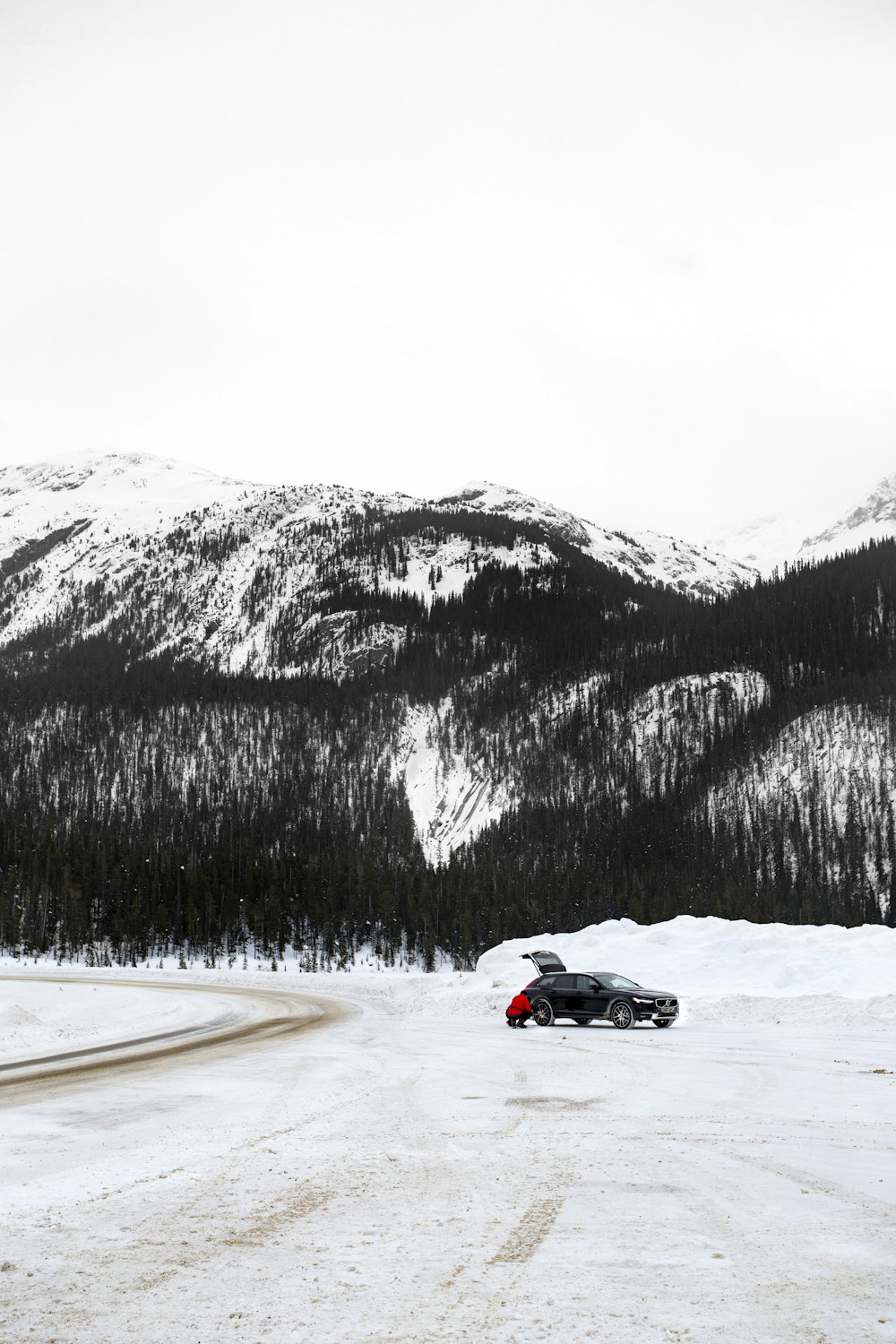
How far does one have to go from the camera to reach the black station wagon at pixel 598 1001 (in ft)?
93.5

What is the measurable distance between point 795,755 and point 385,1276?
619 ft

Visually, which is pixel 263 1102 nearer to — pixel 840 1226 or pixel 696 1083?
pixel 696 1083

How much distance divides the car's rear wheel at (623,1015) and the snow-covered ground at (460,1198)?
20.7 feet

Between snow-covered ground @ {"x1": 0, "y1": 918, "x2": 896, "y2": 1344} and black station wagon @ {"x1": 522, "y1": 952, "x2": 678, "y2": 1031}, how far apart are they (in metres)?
6.27

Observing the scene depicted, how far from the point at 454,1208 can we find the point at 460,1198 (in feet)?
1.26

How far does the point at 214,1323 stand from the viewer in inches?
248

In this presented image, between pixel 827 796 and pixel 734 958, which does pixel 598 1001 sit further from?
pixel 827 796

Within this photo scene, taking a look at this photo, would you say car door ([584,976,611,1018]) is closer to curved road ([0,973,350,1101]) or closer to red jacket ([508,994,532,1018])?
red jacket ([508,994,532,1018])

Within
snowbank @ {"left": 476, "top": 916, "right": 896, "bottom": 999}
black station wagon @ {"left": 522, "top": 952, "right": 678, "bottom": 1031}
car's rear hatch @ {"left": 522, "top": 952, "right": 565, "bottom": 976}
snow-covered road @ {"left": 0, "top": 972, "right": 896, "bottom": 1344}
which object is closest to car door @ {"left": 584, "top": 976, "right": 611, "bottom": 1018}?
black station wagon @ {"left": 522, "top": 952, "right": 678, "bottom": 1031}

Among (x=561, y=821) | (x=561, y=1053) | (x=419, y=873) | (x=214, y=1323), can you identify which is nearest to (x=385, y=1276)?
(x=214, y=1323)

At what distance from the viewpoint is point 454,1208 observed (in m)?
8.91

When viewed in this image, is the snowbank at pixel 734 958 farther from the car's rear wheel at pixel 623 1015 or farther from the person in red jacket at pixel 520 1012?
the person in red jacket at pixel 520 1012

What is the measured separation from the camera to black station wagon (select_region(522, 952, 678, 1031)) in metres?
28.5

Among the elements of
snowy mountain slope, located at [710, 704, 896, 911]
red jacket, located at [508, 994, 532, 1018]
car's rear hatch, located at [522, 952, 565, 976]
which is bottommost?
red jacket, located at [508, 994, 532, 1018]
